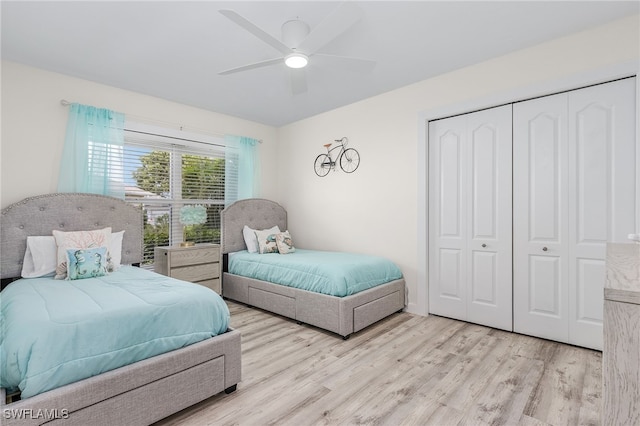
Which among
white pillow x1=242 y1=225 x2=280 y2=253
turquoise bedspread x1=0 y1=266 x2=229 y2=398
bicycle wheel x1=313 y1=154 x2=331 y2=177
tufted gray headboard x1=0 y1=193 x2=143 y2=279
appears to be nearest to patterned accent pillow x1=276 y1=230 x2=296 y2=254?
white pillow x1=242 y1=225 x2=280 y2=253

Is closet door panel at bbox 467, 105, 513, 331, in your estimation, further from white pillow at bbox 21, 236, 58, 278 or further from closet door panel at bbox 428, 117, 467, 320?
white pillow at bbox 21, 236, 58, 278

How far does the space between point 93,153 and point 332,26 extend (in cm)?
279

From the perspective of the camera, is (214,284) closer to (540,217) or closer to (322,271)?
(322,271)

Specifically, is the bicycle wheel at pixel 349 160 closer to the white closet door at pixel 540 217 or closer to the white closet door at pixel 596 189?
the white closet door at pixel 540 217

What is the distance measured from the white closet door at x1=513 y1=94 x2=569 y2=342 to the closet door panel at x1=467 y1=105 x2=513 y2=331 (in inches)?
2.9

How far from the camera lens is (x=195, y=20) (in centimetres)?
230

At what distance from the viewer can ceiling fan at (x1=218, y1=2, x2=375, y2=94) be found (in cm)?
190

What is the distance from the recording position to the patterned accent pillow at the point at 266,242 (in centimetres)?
409

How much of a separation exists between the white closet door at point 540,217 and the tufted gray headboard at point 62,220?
388 cm

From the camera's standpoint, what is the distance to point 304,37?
232cm

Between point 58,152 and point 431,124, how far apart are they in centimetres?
383

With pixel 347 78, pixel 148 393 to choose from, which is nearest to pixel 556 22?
pixel 347 78

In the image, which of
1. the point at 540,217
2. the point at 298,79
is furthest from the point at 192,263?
the point at 540,217

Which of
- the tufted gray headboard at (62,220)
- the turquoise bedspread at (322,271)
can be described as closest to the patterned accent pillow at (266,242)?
the turquoise bedspread at (322,271)
